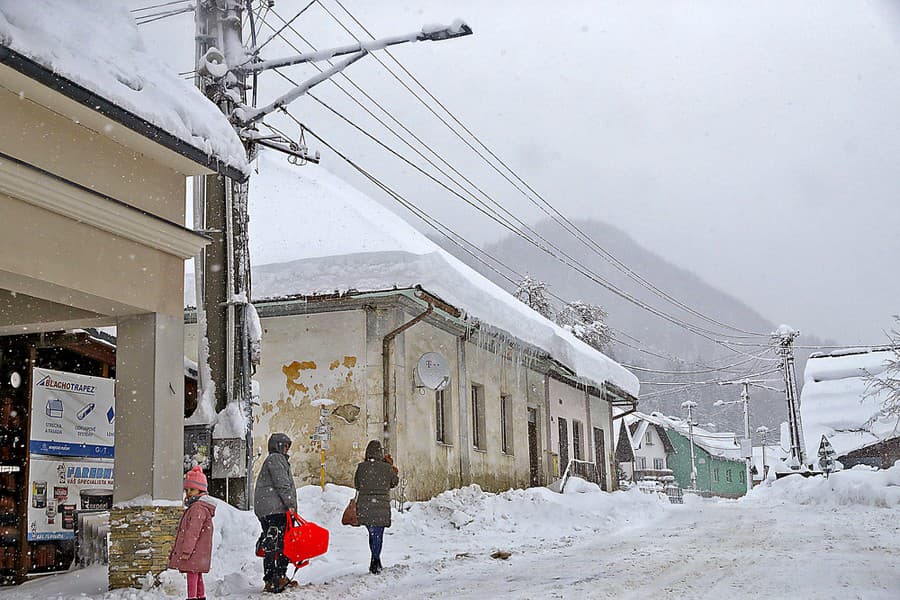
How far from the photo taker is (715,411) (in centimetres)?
12825

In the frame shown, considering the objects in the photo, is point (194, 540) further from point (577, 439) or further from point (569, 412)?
point (577, 439)

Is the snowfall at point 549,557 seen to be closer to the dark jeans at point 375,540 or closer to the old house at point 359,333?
the dark jeans at point 375,540

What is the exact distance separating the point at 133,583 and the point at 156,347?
2.24 m

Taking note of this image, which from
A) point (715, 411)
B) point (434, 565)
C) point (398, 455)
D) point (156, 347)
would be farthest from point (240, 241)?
point (715, 411)

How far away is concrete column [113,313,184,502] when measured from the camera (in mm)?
9172

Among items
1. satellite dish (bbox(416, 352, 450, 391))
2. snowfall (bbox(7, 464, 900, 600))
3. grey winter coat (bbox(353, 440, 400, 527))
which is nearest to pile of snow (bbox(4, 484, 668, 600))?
snowfall (bbox(7, 464, 900, 600))

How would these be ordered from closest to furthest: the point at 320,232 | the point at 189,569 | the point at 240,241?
the point at 189,569 < the point at 240,241 < the point at 320,232

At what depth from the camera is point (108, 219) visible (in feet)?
28.9

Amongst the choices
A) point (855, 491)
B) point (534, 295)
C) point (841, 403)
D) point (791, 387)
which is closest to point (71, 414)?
point (855, 491)

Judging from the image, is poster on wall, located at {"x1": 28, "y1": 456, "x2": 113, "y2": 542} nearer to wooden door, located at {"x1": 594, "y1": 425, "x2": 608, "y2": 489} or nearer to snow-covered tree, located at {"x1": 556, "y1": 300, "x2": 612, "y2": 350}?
wooden door, located at {"x1": 594, "y1": 425, "x2": 608, "y2": 489}

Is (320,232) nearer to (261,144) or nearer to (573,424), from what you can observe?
(261,144)

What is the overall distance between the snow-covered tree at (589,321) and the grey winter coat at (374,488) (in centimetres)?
5309

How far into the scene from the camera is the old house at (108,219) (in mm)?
7879

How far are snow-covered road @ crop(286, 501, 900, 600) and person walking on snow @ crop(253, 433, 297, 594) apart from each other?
384 mm
